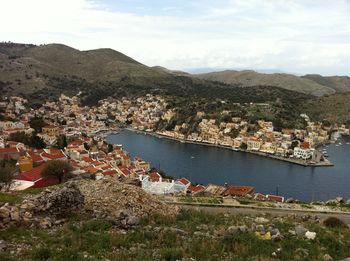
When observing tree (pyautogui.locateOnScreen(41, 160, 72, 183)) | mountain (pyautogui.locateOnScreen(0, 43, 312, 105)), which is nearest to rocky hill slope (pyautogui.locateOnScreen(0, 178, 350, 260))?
tree (pyautogui.locateOnScreen(41, 160, 72, 183))

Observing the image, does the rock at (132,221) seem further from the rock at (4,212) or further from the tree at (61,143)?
the tree at (61,143)

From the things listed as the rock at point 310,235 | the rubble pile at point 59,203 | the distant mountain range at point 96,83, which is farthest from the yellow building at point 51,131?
the rock at point 310,235

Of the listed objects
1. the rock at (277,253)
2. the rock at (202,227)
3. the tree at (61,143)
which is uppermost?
the rock at (277,253)

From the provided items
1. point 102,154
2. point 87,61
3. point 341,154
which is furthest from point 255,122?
point 87,61

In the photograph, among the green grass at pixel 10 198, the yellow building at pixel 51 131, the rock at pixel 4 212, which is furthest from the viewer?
the yellow building at pixel 51 131

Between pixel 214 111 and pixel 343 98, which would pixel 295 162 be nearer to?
pixel 214 111

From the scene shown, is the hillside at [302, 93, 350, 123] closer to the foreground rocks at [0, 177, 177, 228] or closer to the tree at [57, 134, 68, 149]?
the tree at [57, 134, 68, 149]

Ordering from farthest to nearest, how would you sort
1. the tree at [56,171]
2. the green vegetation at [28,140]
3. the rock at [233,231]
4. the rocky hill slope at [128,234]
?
the green vegetation at [28,140]
the tree at [56,171]
the rock at [233,231]
the rocky hill slope at [128,234]
